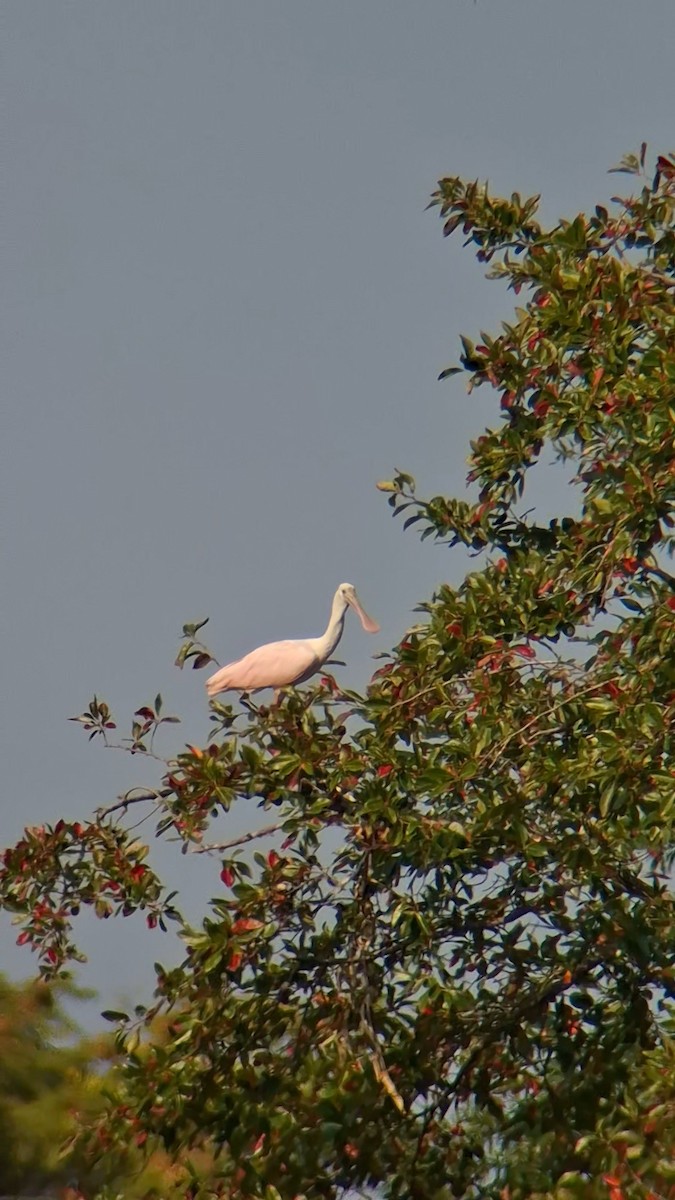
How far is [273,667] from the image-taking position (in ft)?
41.7

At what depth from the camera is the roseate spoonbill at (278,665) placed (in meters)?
12.7

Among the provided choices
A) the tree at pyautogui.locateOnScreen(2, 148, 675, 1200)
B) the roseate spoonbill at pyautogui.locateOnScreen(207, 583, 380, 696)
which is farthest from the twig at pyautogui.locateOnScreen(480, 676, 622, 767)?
the roseate spoonbill at pyautogui.locateOnScreen(207, 583, 380, 696)

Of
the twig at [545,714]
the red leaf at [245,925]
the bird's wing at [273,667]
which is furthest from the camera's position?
the bird's wing at [273,667]

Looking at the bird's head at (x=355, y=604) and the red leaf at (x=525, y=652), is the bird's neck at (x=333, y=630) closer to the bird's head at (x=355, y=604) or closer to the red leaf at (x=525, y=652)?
the bird's head at (x=355, y=604)

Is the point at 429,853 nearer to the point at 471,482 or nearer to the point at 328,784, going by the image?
the point at 328,784

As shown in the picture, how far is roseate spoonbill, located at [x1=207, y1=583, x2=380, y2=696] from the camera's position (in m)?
12.7

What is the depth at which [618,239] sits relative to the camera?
9438 millimetres

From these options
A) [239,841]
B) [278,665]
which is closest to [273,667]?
[278,665]

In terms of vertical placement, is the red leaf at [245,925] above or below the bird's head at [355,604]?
below

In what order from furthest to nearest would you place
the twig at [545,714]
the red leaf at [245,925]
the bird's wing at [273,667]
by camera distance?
the bird's wing at [273,667] → the red leaf at [245,925] → the twig at [545,714]

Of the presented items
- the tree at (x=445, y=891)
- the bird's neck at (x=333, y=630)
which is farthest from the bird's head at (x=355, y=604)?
the tree at (x=445, y=891)

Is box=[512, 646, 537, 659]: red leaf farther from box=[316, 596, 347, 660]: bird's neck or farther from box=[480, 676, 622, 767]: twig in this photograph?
box=[316, 596, 347, 660]: bird's neck

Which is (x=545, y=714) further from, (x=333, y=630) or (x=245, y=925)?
(x=333, y=630)

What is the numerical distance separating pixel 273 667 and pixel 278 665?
0.14ft
